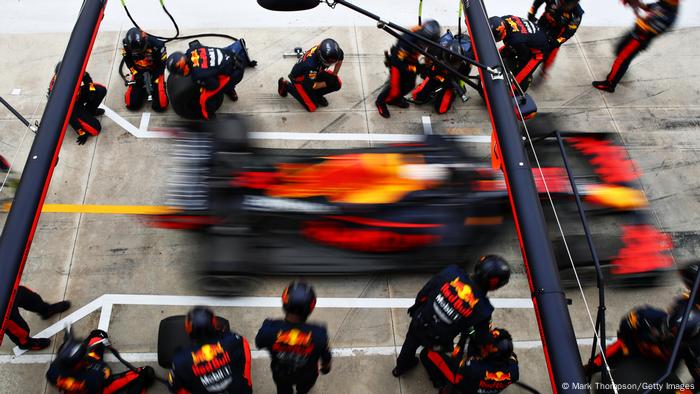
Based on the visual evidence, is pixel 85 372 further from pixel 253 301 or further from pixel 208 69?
pixel 208 69

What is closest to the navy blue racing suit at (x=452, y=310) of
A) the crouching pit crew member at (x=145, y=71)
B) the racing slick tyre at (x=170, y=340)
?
the racing slick tyre at (x=170, y=340)

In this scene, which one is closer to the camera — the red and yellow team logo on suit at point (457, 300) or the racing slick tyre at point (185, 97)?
the red and yellow team logo on suit at point (457, 300)

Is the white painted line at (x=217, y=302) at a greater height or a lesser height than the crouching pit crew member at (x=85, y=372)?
lesser

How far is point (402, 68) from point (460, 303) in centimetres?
359

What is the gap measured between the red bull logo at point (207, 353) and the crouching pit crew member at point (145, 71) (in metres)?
4.15

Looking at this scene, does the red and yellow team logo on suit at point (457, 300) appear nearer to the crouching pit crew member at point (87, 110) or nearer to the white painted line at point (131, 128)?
the white painted line at point (131, 128)

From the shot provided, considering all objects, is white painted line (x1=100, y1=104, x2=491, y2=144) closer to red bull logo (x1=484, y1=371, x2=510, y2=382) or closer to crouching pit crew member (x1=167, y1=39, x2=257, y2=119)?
crouching pit crew member (x1=167, y1=39, x2=257, y2=119)

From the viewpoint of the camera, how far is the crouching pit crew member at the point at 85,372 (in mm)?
4023

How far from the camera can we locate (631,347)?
4473mm

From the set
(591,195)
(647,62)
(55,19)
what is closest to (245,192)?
(591,195)

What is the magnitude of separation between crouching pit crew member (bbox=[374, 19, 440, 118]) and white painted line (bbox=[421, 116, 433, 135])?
31 cm

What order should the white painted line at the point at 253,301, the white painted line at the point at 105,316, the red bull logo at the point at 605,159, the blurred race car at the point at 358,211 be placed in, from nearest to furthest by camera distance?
the blurred race car at the point at 358,211, the white painted line at the point at 105,316, the white painted line at the point at 253,301, the red bull logo at the point at 605,159

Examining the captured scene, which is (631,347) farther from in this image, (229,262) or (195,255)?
(195,255)

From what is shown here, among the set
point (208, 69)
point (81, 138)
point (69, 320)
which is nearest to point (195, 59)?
point (208, 69)
